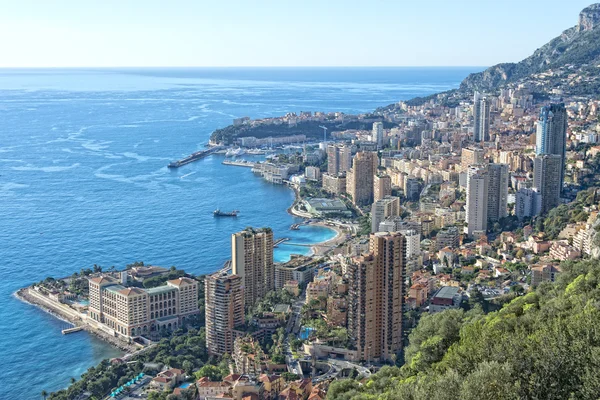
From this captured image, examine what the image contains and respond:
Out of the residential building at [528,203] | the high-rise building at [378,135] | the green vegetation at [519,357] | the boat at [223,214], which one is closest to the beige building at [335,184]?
the boat at [223,214]

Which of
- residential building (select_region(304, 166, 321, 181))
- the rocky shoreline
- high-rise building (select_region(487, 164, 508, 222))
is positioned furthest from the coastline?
the rocky shoreline

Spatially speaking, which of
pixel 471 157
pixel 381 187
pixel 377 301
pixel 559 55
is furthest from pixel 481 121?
pixel 377 301

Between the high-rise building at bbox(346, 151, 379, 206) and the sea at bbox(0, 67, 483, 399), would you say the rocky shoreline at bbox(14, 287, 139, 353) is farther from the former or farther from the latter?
the high-rise building at bbox(346, 151, 379, 206)

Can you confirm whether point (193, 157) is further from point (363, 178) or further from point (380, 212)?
point (380, 212)

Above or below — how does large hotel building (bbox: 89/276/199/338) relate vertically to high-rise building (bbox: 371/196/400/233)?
below

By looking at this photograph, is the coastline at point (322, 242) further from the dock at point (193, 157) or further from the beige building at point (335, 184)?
the dock at point (193, 157)

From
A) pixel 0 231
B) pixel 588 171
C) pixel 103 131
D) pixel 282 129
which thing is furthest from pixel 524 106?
pixel 0 231

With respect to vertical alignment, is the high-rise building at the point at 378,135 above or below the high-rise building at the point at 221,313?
above
